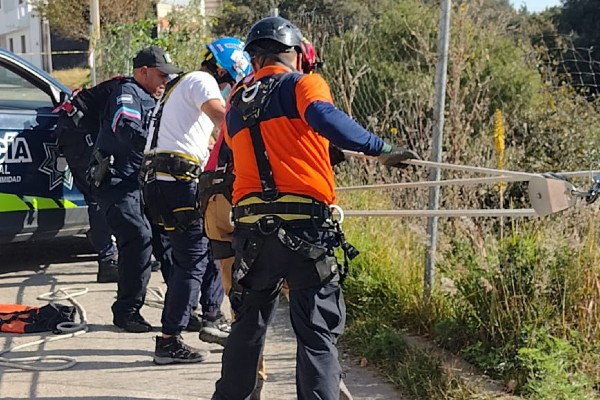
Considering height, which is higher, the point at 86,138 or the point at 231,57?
the point at 231,57

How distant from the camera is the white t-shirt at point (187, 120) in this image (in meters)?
4.61

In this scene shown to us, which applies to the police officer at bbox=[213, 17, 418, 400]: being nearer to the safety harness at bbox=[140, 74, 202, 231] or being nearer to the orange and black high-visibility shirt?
the orange and black high-visibility shirt

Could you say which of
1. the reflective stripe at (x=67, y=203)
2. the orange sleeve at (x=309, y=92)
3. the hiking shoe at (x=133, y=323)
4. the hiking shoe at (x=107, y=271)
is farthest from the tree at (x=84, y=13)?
the orange sleeve at (x=309, y=92)

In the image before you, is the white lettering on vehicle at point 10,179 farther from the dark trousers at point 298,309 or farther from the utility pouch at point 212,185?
the dark trousers at point 298,309

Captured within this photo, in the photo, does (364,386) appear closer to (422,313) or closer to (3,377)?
(422,313)

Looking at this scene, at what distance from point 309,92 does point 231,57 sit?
4.78ft

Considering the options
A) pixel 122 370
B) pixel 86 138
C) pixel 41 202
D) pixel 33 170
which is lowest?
pixel 122 370

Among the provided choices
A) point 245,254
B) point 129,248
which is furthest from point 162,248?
point 245,254

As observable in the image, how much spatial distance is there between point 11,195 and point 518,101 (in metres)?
7.50

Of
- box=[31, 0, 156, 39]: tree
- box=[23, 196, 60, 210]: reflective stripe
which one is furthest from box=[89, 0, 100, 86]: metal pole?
box=[23, 196, 60, 210]: reflective stripe

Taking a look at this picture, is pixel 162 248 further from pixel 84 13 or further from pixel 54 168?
pixel 84 13

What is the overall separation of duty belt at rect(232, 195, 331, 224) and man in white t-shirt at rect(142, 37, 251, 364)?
1.13 m

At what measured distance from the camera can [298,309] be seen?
356 centimetres

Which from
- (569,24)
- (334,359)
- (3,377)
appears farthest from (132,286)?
(569,24)
